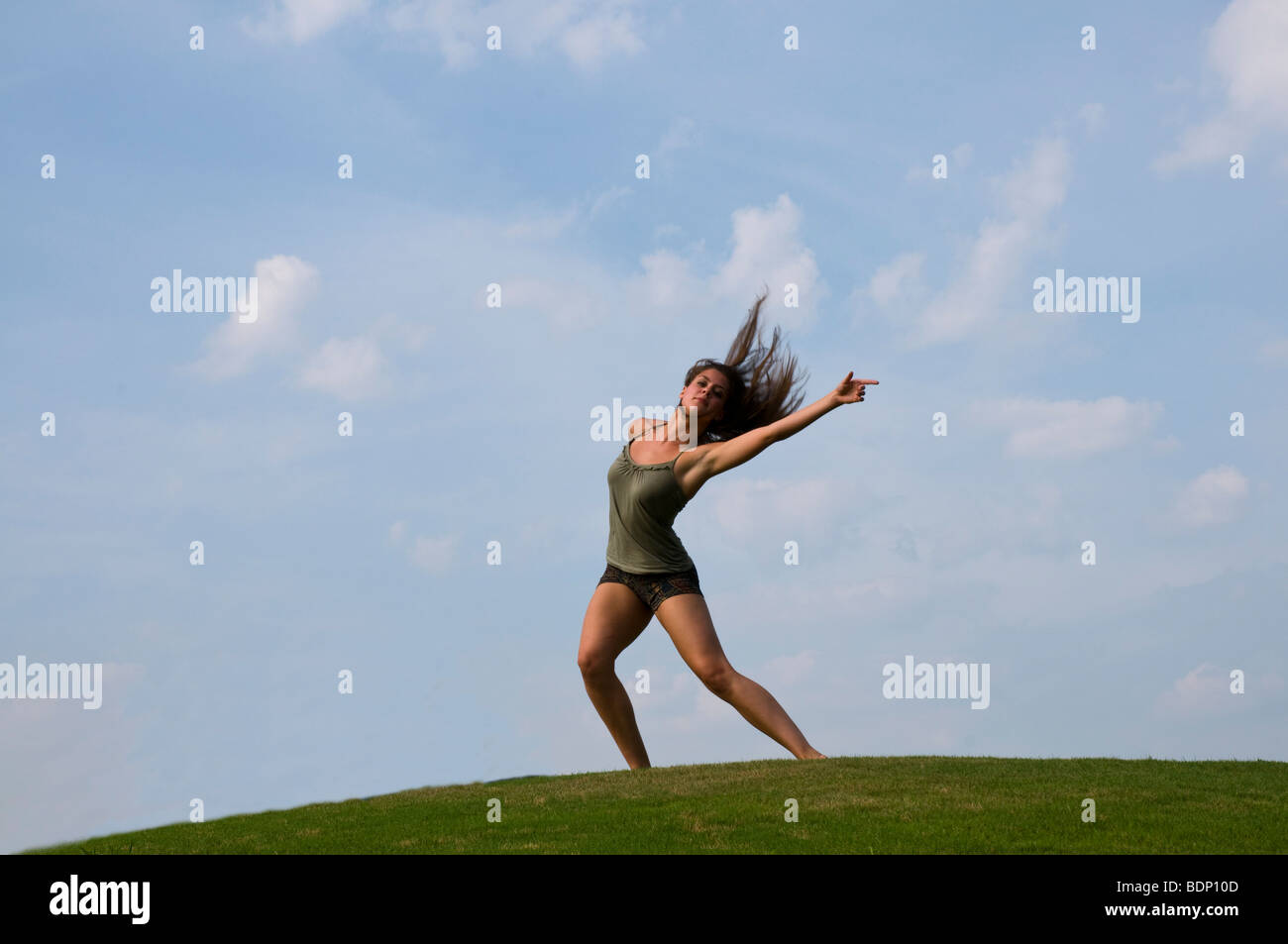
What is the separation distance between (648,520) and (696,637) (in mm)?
1018

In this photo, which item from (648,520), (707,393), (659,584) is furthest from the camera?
(707,393)

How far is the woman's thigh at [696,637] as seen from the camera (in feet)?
30.9

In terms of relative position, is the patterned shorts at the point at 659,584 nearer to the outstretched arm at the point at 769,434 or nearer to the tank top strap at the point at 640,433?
the outstretched arm at the point at 769,434

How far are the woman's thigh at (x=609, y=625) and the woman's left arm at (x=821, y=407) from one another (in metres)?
1.77

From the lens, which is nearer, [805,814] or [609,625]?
[805,814]

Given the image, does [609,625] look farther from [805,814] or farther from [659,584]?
[805,814]

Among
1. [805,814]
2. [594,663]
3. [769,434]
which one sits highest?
[769,434]

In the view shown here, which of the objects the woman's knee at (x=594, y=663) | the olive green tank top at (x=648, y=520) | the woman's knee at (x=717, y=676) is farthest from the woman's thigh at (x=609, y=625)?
the woman's knee at (x=717, y=676)

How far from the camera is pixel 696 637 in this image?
944 centimetres

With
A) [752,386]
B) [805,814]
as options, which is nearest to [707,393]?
[752,386]
